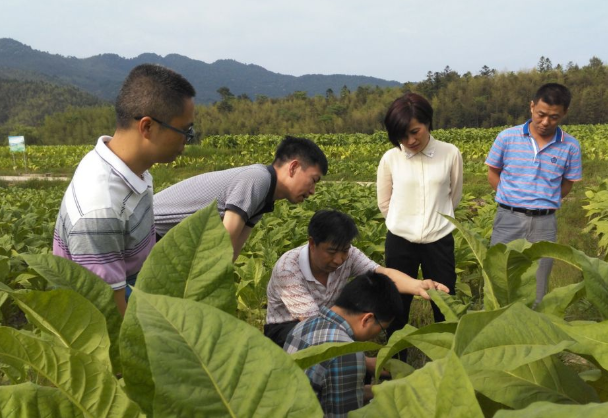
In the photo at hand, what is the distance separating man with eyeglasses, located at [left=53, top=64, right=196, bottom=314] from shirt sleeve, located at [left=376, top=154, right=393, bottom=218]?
2005 mm

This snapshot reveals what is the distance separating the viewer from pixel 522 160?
12.4ft

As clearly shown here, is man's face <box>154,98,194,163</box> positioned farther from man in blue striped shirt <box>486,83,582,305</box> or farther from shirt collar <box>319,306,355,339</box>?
man in blue striped shirt <box>486,83,582,305</box>

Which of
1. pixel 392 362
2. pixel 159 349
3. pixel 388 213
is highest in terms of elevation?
pixel 159 349

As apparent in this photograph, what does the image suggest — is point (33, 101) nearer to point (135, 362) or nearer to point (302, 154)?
point (302, 154)

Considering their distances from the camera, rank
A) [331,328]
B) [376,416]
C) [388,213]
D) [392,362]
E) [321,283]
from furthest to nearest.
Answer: [388,213], [321,283], [331,328], [392,362], [376,416]

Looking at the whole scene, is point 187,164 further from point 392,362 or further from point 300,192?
point 392,362

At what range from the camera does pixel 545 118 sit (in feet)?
12.0

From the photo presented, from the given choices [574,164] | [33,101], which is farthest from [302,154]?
[33,101]

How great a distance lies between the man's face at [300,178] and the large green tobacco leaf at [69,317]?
83.4 inches

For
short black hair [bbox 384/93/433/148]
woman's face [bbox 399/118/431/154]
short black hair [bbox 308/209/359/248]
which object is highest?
short black hair [bbox 384/93/433/148]

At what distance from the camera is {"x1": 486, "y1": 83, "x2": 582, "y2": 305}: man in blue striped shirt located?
12.0 ft

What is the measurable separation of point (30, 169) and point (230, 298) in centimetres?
2705

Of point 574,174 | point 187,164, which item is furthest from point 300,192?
point 187,164

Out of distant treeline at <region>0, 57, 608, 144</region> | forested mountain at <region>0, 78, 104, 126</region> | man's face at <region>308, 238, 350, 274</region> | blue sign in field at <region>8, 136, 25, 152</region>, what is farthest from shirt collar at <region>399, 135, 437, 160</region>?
forested mountain at <region>0, 78, 104, 126</region>
